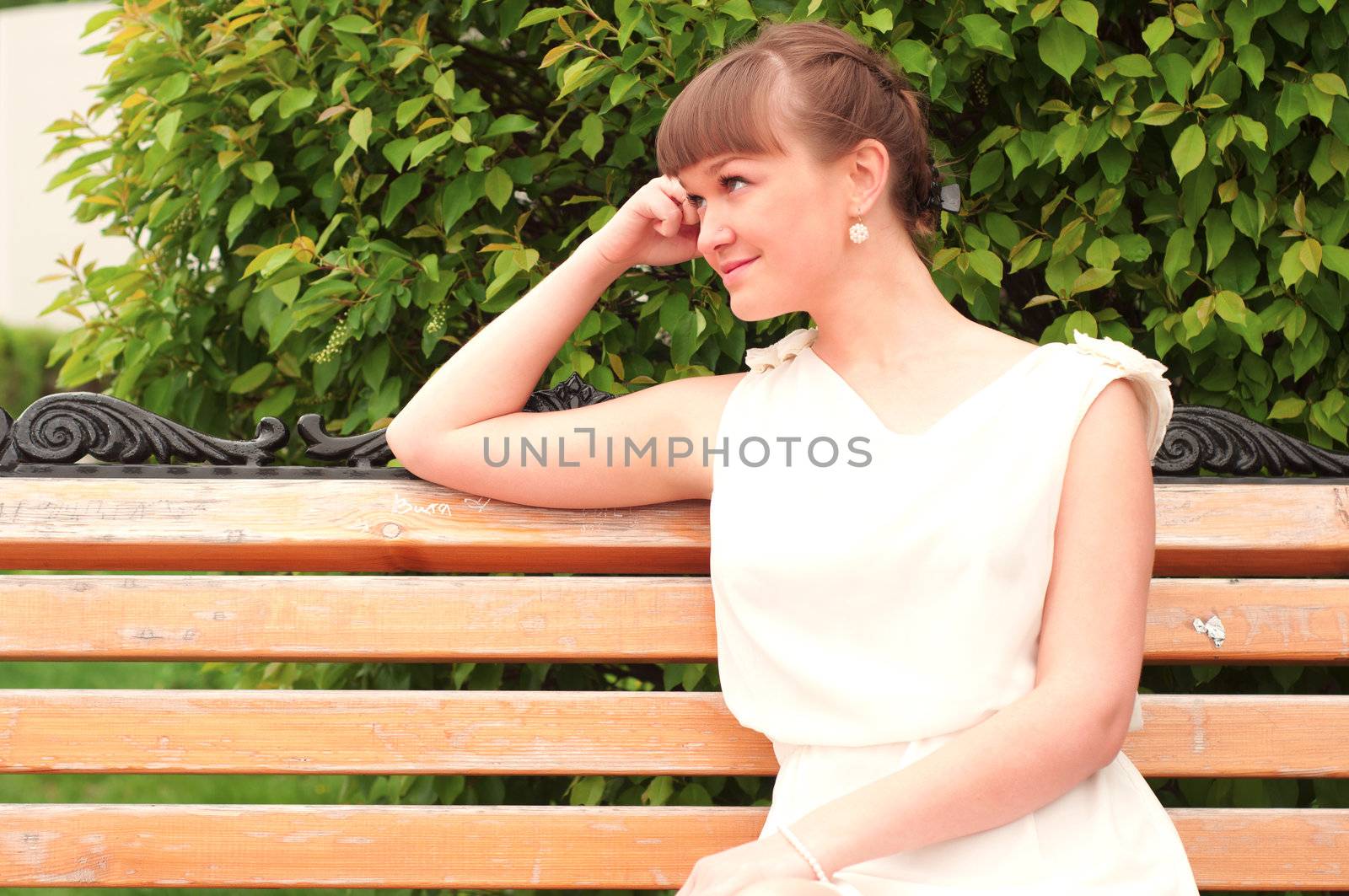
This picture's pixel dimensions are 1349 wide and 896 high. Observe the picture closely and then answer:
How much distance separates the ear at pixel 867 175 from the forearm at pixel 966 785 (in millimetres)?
738

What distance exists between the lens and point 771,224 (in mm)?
1755

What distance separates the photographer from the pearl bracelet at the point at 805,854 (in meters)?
1.53

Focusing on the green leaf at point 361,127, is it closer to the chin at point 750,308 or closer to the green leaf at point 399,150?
Result: the green leaf at point 399,150

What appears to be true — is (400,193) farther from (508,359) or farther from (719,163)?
(719,163)

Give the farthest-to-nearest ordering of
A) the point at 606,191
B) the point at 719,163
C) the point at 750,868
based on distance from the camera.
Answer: the point at 606,191 < the point at 719,163 < the point at 750,868

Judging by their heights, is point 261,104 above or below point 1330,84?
above

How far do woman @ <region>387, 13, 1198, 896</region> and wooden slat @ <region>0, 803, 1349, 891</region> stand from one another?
0.94 feet

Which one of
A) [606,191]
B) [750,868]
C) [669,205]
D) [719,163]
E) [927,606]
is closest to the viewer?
[750,868]

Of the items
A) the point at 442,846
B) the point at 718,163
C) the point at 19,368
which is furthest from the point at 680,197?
the point at 19,368

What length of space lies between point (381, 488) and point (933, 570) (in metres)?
0.89

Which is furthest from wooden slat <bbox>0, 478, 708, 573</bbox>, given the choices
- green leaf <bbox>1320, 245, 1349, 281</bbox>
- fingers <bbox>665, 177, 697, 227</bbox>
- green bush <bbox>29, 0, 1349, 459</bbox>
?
green leaf <bbox>1320, 245, 1349, 281</bbox>

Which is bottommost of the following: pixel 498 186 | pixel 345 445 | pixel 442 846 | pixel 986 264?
pixel 442 846

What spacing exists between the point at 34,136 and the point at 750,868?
7037 millimetres

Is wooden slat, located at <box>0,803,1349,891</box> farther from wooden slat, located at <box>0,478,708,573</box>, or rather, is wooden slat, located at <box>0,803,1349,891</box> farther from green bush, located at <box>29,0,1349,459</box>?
green bush, located at <box>29,0,1349,459</box>
